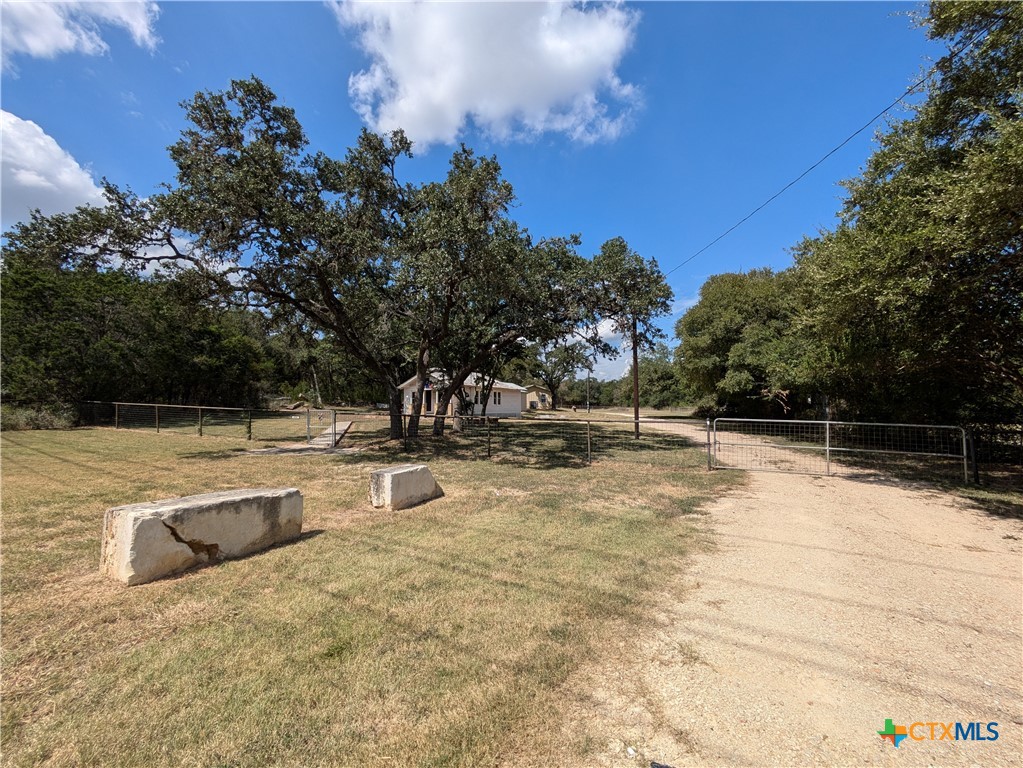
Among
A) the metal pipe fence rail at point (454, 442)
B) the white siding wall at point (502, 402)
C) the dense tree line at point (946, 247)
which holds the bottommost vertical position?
the metal pipe fence rail at point (454, 442)

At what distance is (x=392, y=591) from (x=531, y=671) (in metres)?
1.58

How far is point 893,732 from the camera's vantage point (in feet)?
7.16

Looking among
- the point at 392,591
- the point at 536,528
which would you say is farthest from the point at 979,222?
the point at 392,591

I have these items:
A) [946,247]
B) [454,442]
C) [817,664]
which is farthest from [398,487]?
[454,442]

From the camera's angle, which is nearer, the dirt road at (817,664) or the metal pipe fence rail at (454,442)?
the dirt road at (817,664)

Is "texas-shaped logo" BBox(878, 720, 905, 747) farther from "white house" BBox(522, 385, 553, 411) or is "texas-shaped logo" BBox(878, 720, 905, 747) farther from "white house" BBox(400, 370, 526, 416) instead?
"white house" BBox(522, 385, 553, 411)

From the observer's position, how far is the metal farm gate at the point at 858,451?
10.1 meters

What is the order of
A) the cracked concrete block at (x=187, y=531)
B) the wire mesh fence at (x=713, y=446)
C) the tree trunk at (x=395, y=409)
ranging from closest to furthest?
the cracked concrete block at (x=187, y=531), the wire mesh fence at (x=713, y=446), the tree trunk at (x=395, y=409)

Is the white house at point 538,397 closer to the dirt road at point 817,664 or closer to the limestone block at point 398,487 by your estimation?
the limestone block at point 398,487

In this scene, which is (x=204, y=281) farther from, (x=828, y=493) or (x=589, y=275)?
(x=828, y=493)

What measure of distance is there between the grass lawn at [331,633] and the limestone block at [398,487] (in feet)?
0.70

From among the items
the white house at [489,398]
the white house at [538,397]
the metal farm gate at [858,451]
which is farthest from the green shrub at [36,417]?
the white house at [538,397]

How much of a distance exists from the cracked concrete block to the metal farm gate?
918 centimetres

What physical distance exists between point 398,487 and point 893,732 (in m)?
5.63
